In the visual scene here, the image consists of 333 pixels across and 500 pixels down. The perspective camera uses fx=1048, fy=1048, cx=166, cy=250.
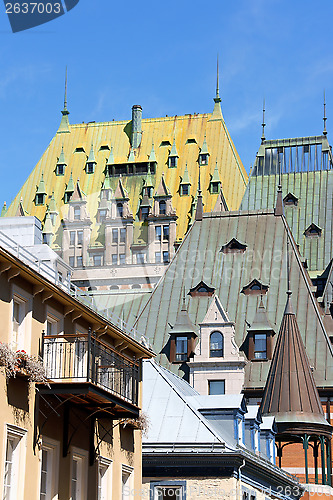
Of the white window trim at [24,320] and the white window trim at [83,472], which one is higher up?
the white window trim at [24,320]

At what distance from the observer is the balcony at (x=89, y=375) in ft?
67.0

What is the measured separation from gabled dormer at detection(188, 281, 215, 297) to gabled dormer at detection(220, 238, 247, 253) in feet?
10.1

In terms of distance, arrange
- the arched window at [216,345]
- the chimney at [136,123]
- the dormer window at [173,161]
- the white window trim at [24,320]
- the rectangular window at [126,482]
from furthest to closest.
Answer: the chimney at [136,123], the dormer window at [173,161], the arched window at [216,345], the rectangular window at [126,482], the white window trim at [24,320]

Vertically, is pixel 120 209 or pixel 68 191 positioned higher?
pixel 68 191

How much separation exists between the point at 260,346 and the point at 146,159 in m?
55.3

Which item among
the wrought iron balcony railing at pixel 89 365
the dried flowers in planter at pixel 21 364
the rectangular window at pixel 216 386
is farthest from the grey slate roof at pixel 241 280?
the dried flowers in planter at pixel 21 364

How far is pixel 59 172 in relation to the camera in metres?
109

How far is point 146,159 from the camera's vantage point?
10925 cm

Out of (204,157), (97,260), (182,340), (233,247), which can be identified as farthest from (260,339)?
(204,157)

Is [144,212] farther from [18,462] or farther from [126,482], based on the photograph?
[18,462]

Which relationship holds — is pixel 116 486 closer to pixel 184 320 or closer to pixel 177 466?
pixel 177 466

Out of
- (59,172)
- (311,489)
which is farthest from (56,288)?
(59,172)

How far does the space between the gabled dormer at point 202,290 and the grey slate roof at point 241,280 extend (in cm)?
26

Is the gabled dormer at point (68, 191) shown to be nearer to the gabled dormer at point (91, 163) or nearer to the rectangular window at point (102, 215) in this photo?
the gabled dormer at point (91, 163)
